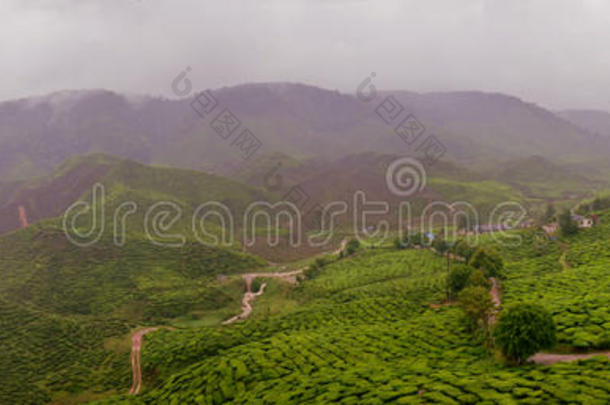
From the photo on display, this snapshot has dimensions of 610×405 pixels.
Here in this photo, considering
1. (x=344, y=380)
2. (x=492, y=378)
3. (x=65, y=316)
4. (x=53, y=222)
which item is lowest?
(x=65, y=316)

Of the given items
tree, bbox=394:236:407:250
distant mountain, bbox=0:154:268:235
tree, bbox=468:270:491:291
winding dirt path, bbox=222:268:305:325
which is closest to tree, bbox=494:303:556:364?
tree, bbox=468:270:491:291

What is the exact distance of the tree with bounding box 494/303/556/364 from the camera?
2958 cm

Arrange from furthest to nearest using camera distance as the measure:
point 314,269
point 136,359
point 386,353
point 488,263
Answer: point 314,269, point 136,359, point 488,263, point 386,353

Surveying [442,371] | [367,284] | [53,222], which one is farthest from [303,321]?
[53,222]

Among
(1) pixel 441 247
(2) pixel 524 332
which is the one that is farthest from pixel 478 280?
(1) pixel 441 247

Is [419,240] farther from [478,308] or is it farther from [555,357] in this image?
[555,357]

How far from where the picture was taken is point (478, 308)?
38.1 m

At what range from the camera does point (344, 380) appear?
32.1 meters

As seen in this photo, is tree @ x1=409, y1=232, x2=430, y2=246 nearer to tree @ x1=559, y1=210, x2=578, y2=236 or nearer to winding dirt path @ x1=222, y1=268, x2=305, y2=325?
tree @ x1=559, y1=210, x2=578, y2=236

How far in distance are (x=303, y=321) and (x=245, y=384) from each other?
18742 mm

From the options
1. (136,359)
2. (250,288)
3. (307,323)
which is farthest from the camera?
(250,288)

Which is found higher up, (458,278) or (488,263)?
(488,263)

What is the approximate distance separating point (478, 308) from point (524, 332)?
8.68 m

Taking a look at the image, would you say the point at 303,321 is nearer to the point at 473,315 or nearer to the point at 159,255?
the point at 473,315
